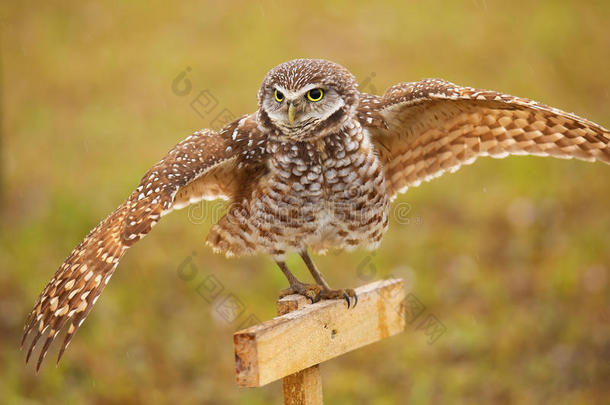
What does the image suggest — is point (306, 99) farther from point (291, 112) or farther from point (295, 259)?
point (295, 259)

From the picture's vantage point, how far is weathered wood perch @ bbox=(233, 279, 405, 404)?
8.52ft

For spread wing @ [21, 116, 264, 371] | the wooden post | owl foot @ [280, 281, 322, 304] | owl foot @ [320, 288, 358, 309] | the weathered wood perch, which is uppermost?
spread wing @ [21, 116, 264, 371]

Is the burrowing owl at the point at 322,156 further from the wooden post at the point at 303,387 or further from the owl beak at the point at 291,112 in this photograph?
the wooden post at the point at 303,387

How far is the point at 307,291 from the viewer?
3.48 m

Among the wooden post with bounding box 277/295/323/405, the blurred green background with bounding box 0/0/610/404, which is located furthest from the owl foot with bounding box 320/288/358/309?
the blurred green background with bounding box 0/0/610/404

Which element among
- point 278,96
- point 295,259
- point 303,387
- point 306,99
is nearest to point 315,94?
point 306,99

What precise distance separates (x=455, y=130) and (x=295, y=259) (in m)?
3.16

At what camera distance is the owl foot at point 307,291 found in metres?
3.43

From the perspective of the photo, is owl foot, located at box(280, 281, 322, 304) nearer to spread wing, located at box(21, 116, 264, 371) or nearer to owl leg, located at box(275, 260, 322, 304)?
owl leg, located at box(275, 260, 322, 304)

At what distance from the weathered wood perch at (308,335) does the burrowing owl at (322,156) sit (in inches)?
6.0

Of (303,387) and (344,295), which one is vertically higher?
(344,295)

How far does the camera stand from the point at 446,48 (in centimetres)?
952

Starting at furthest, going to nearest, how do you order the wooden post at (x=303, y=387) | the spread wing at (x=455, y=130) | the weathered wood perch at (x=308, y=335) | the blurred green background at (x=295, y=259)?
the blurred green background at (x=295, y=259) → the spread wing at (x=455, y=130) → the wooden post at (x=303, y=387) → the weathered wood perch at (x=308, y=335)

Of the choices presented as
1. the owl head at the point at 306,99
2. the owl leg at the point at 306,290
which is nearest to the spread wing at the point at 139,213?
the owl head at the point at 306,99
